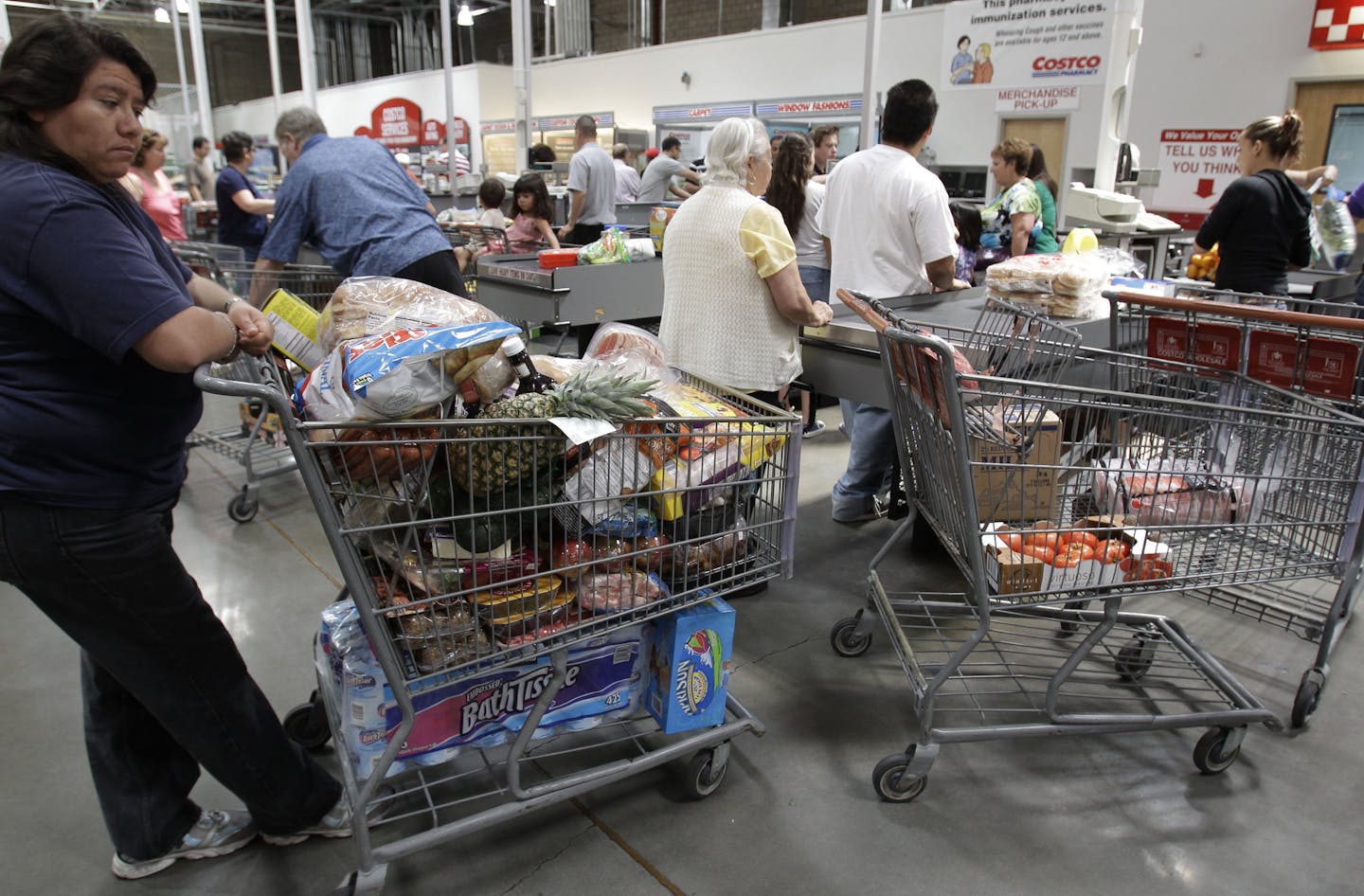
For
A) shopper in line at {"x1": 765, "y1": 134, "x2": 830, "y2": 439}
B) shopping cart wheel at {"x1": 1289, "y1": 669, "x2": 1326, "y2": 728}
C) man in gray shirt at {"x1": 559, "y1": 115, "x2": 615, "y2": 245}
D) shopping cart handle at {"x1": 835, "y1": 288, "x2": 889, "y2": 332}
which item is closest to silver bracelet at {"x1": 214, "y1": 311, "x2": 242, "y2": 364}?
shopping cart handle at {"x1": 835, "y1": 288, "x2": 889, "y2": 332}

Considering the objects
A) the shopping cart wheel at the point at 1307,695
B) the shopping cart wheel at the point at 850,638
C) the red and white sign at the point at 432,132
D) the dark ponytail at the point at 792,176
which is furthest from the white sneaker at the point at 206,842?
the red and white sign at the point at 432,132

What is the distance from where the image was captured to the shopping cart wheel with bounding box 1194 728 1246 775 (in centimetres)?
225

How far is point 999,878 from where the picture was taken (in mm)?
1914

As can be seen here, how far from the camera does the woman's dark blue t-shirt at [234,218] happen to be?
214 inches

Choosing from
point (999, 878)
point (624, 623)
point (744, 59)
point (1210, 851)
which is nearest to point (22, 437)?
point (624, 623)

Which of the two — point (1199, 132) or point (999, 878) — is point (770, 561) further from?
point (1199, 132)

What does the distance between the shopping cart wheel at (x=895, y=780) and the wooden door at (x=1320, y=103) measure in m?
8.59

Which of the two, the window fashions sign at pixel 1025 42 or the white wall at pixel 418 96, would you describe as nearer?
Answer: the window fashions sign at pixel 1025 42

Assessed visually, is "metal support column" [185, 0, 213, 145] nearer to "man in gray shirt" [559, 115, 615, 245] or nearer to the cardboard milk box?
"man in gray shirt" [559, 115, 615, 245]

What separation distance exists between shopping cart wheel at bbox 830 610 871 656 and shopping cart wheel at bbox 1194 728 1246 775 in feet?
3.06

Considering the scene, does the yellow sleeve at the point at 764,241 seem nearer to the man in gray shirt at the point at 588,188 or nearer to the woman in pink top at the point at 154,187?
the man in gray shirt at the point at 588,188

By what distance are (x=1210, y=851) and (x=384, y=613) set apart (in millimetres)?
1881

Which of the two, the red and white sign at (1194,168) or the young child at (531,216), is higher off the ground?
the red and white sign at (1194,168)

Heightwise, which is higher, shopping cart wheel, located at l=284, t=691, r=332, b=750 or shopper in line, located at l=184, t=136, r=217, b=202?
shopper in line, located at l=184, t=136, r=217, b=202
